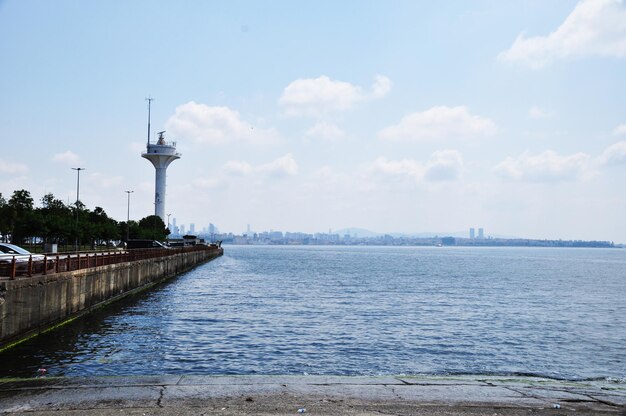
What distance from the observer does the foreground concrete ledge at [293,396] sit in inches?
432

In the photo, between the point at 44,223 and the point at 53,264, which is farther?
the point at 44,223

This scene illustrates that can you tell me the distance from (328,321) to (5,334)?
1569 centimetres

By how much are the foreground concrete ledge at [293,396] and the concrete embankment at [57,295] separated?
674 centimetres

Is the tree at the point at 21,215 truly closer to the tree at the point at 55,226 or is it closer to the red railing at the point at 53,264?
the tree at the point at 55,226

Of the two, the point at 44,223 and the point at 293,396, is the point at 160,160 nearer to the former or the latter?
the point at 44,223

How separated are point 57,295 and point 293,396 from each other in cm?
1701

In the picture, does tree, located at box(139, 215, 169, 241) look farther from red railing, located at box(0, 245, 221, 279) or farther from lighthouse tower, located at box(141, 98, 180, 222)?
red railing, located at box(0, 245, 221, 279)

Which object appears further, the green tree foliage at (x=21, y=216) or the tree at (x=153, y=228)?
the tree at (x=153, y=228)

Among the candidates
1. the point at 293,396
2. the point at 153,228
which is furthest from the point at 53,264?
the point at 153,228

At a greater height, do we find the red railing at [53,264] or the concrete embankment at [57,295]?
the red railing at [53,264]

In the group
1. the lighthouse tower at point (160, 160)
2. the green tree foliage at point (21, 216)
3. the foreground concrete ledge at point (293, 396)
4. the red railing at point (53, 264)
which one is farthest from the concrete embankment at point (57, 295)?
the lighthouse tower at point (160, 160)

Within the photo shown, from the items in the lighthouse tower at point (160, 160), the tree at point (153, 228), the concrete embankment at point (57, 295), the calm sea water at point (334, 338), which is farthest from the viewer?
the lighthouse tower at point (160, 160)

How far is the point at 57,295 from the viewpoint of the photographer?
2530 cm

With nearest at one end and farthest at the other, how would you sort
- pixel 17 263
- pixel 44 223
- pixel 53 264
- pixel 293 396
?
1. pixel 293 396
2. pixel 17 263
3. pixel 53 264
4. pixel 44 223
